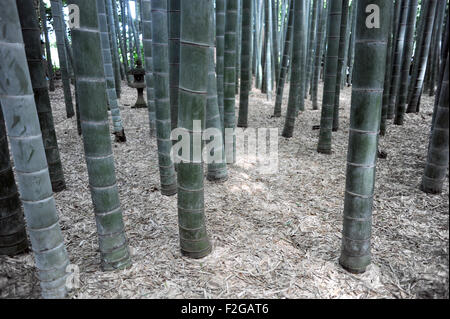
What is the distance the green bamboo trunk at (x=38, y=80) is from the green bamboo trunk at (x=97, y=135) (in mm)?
1231

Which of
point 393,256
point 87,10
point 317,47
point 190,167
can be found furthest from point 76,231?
point 317,47

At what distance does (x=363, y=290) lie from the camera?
1970 mm

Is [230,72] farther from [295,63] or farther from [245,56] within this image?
[295,63]

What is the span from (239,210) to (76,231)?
1.42 metres

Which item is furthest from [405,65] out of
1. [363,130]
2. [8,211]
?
[8,211]

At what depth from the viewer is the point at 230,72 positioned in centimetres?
391

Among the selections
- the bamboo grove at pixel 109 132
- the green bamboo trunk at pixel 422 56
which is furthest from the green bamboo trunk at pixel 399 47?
the bamboo grove at pixel 109 132

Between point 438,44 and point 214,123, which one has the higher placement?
point 438,44

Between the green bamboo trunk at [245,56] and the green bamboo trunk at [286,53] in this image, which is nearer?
the green bamboo trunk at [245,56]

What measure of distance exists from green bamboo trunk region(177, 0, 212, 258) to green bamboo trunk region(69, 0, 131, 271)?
1.39 ft

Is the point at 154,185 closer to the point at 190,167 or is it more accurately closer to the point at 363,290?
the point at 190,167

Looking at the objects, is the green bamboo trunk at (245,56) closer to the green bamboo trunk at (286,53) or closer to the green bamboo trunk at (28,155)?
the green bamboo trunk at (286,53)

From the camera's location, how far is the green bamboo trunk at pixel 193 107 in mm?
1779

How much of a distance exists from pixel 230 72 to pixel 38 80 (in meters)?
2.08
